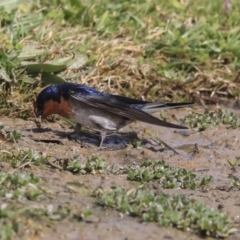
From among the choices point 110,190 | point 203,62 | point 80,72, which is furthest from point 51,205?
point 203,62

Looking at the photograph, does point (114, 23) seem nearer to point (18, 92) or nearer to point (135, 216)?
point (18, 92)

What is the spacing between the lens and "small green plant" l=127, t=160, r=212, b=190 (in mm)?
5121

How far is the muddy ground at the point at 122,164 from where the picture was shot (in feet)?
13.7

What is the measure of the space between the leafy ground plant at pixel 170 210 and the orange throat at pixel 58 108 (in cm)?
174

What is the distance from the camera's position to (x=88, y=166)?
5.13 meters

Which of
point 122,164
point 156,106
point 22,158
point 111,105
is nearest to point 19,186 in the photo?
point 22,158

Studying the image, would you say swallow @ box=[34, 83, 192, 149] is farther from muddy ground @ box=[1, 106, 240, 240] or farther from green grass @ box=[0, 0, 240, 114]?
green grass @ box=[0, 0, 240, 114]

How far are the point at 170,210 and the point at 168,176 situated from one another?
0.89 m

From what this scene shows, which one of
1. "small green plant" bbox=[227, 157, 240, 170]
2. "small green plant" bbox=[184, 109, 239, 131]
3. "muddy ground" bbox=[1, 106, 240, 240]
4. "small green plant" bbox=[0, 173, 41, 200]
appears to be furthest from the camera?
"small green plant" bbox=[184, 109, 239, 131]

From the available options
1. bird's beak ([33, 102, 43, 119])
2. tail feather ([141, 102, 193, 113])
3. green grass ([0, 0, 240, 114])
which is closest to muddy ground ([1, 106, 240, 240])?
bird's beak ([33, 102, 43, 119])

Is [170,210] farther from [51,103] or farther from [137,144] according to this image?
[51,103]

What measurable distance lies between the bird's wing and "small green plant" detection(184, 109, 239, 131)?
2.61 feet

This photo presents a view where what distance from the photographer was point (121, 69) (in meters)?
7.39

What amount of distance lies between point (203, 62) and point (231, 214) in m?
3.31
